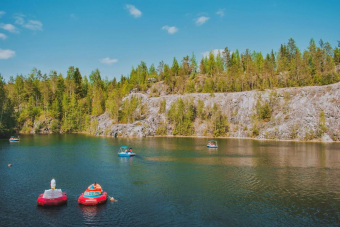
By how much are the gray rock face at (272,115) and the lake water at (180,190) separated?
6084 centimetres

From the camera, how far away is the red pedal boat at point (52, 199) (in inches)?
1423

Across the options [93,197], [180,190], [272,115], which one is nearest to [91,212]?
[93,197]

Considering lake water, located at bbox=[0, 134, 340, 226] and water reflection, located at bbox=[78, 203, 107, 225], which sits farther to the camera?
lake water, located at bbox=[0, 134, 340, 226]

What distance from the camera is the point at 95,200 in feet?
121

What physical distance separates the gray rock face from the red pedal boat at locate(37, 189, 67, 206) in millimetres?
116827

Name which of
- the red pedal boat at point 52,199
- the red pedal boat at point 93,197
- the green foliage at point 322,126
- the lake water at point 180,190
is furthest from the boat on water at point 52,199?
→ the green foliage at point 322,126

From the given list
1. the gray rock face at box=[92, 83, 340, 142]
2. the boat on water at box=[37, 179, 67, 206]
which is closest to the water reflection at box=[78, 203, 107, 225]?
the boat on water at box=[37, 179, 67, 206]

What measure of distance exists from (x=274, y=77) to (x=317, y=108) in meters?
45.4

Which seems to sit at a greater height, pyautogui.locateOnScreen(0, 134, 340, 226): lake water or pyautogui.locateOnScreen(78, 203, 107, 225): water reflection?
pyautogui.locateOnScreen(0, 134, 340, 226): lake water

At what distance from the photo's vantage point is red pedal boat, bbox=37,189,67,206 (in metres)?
36.2

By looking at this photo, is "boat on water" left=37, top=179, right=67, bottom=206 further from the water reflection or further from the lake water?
the water reflection

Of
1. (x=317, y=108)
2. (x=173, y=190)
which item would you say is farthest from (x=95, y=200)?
(x=317, y=108)

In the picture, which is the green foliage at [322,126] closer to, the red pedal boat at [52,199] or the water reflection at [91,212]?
the water reflection at [91,212]

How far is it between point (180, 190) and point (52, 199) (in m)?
21.0
